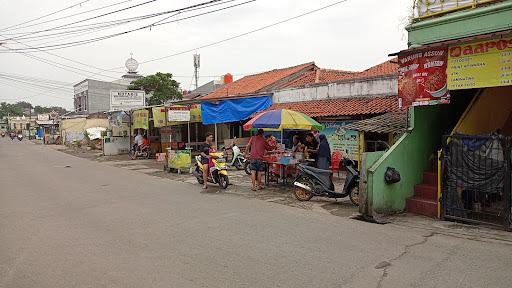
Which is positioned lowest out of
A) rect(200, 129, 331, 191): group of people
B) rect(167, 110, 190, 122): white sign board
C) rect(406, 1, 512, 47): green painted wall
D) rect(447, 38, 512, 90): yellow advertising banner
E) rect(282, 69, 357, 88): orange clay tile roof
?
rect(200, 129, 331, 191): group of people

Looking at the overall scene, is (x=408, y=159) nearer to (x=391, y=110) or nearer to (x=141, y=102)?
(x=391, y=110)

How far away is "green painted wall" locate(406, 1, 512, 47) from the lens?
7454mm

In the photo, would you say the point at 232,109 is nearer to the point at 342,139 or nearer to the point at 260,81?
the point at 342,139

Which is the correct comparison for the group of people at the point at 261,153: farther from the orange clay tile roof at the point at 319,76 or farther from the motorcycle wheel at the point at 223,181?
the orange clay tile roof at the point at 319,76

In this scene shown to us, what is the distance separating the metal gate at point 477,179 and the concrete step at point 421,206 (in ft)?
0.96

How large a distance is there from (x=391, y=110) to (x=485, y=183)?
6.10 m

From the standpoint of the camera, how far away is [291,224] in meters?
7.63

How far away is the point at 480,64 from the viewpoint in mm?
7691

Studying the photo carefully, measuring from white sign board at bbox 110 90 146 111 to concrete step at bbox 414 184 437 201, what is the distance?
2113 centimetres

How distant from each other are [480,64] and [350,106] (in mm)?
7394

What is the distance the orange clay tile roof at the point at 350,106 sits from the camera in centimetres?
1382

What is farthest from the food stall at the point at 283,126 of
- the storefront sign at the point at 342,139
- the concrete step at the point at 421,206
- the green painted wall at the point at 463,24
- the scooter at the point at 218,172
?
the green painted wall at the point at 463,24

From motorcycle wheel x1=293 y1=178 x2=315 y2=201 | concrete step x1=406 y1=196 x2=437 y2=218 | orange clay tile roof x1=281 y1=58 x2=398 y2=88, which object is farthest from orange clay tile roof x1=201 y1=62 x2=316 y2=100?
concrete step x1=406 y1=196 x2=437 y2=218

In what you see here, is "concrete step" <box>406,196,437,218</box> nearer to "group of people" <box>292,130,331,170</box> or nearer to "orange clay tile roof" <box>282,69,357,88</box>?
"group of people" <box>292,130,331,170</box>
